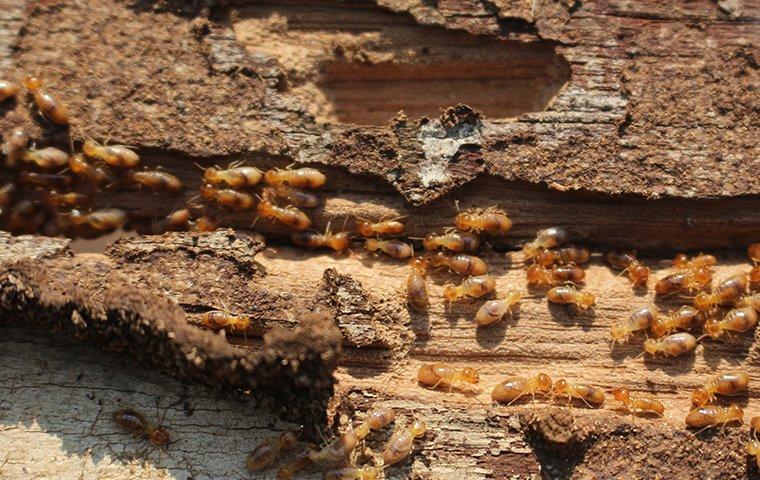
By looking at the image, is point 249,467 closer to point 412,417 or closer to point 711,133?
point 412,417

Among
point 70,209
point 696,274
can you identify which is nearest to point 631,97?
point 696,274

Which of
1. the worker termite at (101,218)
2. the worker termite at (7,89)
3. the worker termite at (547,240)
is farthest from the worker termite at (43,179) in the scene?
the worker termite at (547,240)

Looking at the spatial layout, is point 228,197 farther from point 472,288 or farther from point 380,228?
point 472,288

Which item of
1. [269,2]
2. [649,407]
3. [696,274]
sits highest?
[269,2]

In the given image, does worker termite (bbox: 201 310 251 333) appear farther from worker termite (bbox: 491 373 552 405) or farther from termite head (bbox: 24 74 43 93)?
termite head (bbox: 24 74 43 93)

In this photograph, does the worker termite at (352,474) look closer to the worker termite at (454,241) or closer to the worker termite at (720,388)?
the worker termite at (454,241)

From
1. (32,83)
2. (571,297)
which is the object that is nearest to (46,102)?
(32,83)

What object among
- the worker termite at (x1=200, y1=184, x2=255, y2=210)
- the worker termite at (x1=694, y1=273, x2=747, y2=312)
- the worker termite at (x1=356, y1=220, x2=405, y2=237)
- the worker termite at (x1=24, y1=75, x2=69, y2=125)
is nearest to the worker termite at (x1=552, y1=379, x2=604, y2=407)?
the worker termite at (x1=694, y1=273, x2=747, y2=312)
